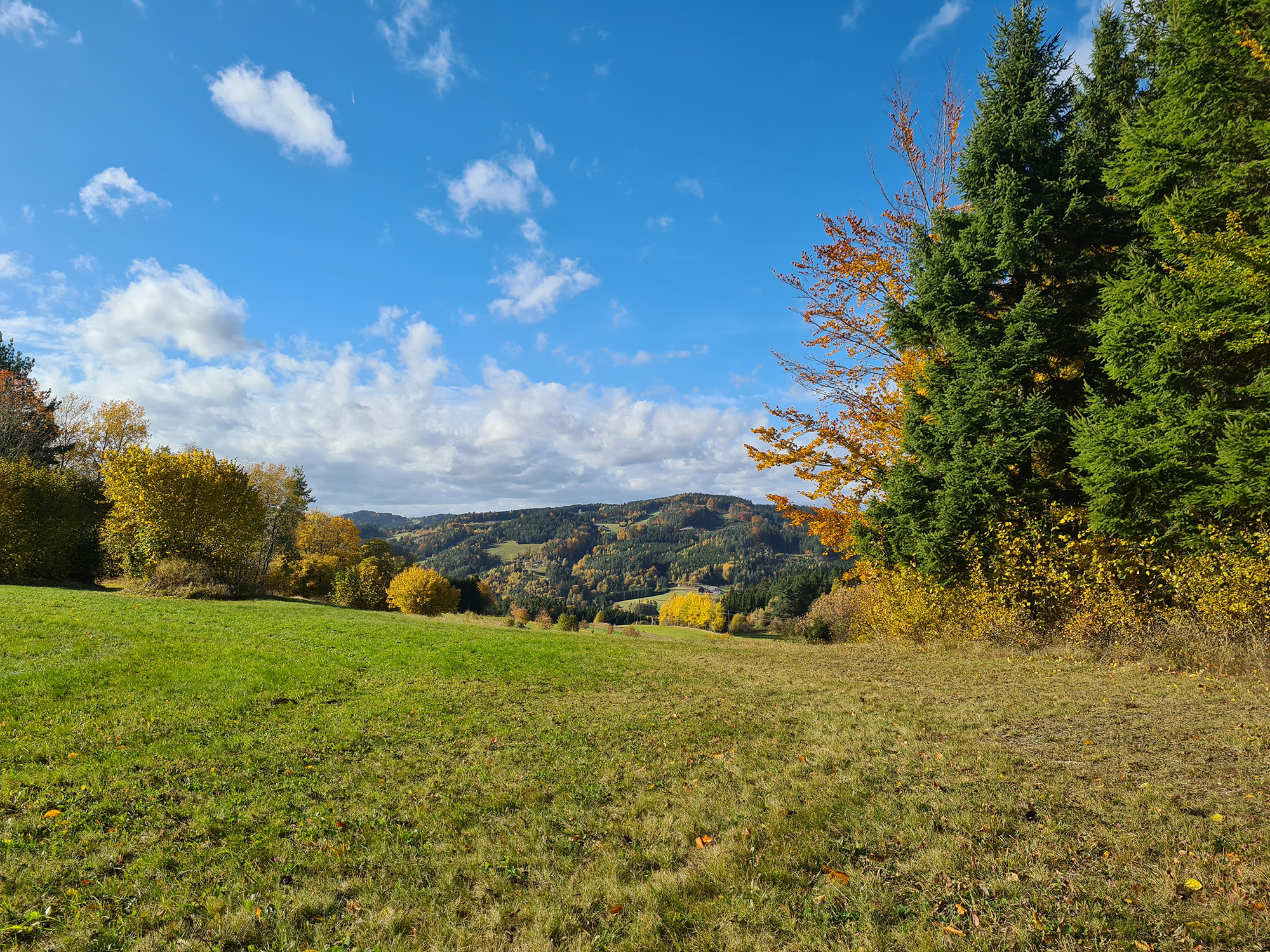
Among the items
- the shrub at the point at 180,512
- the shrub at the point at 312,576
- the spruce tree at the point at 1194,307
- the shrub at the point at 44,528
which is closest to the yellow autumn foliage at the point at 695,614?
the shrub at the point at 312,576

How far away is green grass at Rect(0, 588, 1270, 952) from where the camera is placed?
3779 mm

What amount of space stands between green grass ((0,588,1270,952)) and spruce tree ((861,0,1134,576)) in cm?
588

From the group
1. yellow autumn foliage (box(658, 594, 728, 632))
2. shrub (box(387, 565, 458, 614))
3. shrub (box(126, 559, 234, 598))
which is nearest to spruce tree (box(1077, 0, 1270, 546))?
shrub (box(126, 559, 234, 598))

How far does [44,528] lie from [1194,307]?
54.2 metres

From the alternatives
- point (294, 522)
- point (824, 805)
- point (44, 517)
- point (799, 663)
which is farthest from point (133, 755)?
point (294, 522)

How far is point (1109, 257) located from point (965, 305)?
3971 mm

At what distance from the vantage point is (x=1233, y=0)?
454 inches

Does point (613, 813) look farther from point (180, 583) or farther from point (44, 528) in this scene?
point (44, 528)

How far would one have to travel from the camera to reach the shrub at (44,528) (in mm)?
30859

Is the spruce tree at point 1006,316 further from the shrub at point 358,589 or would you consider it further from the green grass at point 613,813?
the shrub at point 358,589

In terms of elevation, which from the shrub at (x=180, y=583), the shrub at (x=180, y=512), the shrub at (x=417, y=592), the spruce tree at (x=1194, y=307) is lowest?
the shrub at (x=417, y=592)

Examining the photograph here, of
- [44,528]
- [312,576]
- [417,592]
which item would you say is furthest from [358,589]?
[44,528]

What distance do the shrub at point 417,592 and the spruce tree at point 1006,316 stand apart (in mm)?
48765

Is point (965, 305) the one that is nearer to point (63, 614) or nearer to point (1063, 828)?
point (1063, 828)
